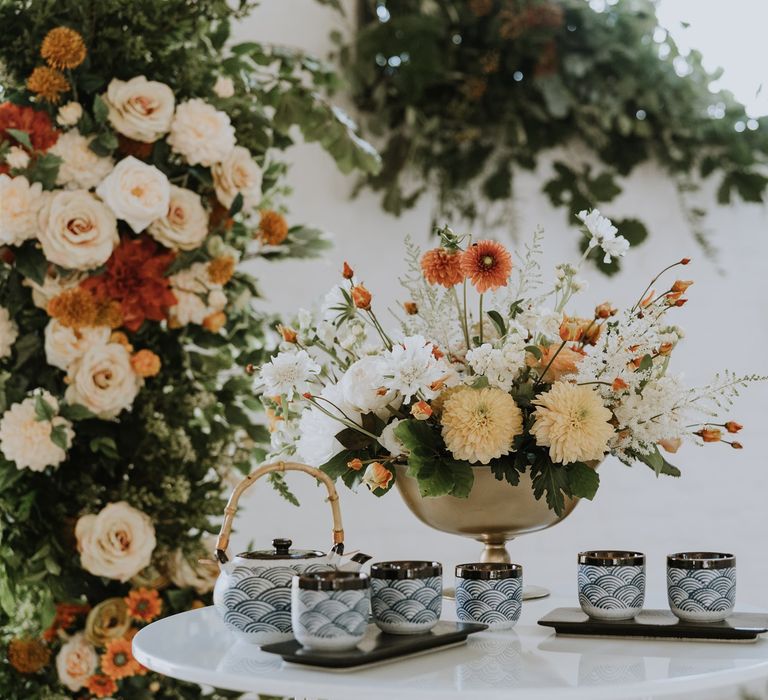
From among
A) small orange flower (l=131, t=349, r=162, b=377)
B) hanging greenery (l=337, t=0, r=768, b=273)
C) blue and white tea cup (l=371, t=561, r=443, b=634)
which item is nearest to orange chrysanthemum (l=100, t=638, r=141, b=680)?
small orange flower (l=131, t=349, r=162, b=377)

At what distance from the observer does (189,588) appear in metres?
1.77

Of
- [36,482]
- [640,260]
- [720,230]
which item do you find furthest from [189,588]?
[720,230]

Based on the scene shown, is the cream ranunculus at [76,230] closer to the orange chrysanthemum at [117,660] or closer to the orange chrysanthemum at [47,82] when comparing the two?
the orange chrysanthemum at [47,82]

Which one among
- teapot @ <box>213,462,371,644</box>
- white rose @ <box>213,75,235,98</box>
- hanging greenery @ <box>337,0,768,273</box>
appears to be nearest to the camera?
teapot @ <box>213,462,371,644</box>

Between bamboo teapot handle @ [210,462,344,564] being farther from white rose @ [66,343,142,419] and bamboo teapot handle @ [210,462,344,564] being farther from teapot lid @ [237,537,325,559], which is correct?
white rose @ [66,343,142,419]

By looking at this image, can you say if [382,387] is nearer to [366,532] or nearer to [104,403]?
[104,403]

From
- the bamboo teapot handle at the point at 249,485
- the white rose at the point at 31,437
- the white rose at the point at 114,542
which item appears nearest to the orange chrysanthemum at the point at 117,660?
the white rose at the point at 114,542

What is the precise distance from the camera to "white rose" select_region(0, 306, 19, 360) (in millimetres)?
1667

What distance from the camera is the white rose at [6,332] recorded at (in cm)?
167

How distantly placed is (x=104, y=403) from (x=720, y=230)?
1727 mm

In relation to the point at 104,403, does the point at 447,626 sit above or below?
below

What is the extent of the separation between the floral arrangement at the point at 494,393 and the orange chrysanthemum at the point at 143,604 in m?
0.47

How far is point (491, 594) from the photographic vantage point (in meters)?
1.20

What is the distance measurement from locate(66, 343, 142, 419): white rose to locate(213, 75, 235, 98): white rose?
0.49 metres
